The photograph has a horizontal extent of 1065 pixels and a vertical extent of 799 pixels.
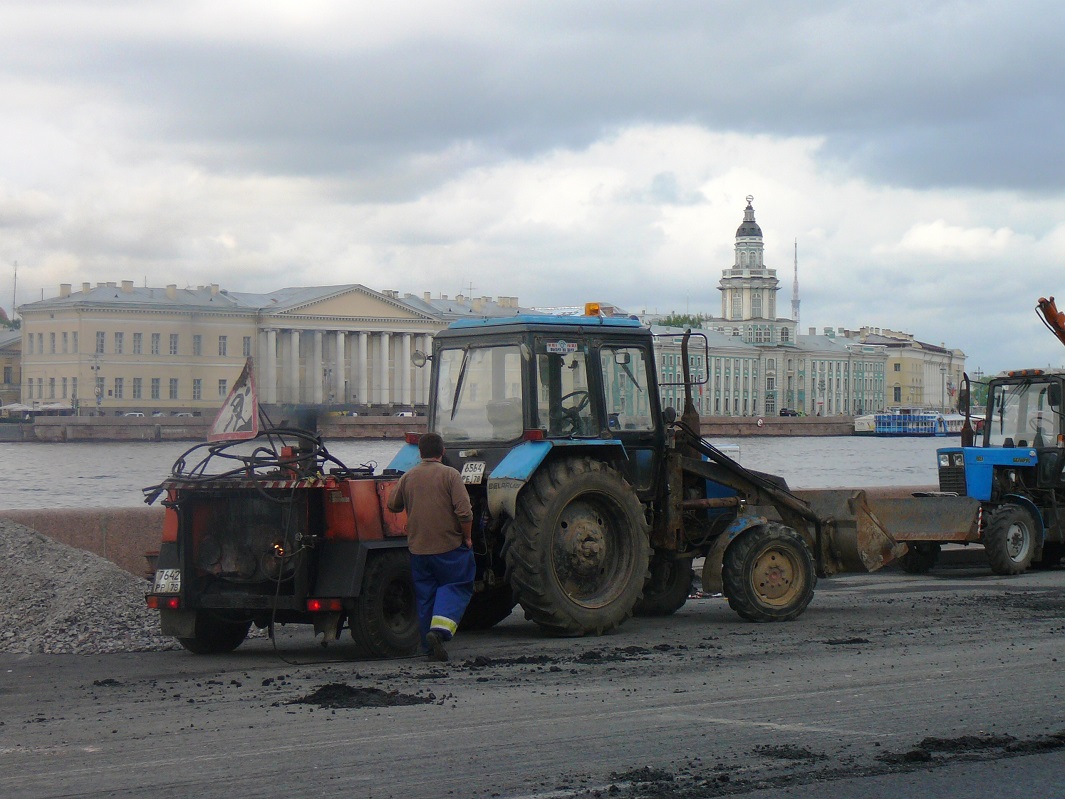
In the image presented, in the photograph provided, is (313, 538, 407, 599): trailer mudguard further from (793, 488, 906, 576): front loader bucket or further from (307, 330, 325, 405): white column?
(793, 488, 906, 576): front loader bucket

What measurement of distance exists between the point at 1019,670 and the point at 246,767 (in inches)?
202

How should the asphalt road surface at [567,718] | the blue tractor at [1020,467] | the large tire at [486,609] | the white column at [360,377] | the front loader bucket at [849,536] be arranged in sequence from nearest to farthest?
the asphalt road surface at [567,718] < the large tire at [486,609] < the front loader bucket at [849,536] < the white column at [360,377] < the blue tractor at [1020,467]

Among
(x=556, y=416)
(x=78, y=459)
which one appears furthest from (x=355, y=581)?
(x=78, y=459)

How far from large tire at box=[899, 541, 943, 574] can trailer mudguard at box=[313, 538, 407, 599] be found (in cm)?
937

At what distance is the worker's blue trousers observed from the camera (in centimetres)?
933

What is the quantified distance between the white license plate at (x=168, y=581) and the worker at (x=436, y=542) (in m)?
1.59

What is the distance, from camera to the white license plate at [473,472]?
10.4 m

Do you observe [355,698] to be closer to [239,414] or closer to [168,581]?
[168,581]

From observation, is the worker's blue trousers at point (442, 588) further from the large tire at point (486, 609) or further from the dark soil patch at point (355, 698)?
the large tire at point (486, 609)

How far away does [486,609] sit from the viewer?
11.4 m

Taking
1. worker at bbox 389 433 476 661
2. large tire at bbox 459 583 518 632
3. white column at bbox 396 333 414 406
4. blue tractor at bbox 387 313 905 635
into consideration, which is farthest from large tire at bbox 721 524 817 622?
white column at bbox 396 333 414 406

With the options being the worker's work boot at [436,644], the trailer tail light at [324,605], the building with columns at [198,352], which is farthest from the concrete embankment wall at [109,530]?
the worker's work boot at [436,644]

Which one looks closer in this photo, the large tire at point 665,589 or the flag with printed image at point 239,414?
the flag with printed image at point 239,414

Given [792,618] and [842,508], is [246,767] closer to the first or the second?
[792,618]
